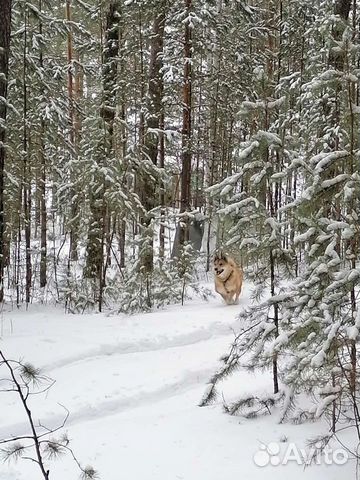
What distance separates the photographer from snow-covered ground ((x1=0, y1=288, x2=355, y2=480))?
4.32 meters

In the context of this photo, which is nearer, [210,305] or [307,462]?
[307,462]

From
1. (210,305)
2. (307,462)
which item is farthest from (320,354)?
(210,305)

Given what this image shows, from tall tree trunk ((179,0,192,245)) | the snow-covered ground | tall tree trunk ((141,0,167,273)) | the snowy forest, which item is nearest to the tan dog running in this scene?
the snowy forest

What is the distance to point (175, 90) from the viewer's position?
13.8m

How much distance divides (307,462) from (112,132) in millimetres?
8435

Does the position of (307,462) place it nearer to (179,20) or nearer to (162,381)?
(162,381)

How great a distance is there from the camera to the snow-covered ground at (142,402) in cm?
432

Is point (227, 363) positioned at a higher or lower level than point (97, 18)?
lower

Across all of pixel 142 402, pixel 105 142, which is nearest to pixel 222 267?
pixel 105 142

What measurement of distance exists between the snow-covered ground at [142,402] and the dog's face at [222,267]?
1.17m

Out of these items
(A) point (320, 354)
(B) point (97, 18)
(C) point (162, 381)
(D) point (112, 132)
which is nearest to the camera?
(A) point (320, 354)

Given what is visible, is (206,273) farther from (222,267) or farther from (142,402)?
(142,402)

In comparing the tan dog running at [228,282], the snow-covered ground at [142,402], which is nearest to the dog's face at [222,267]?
the tan dog running at [228,282]

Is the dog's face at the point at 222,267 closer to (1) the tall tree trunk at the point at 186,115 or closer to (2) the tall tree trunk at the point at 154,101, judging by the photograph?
(1) the tall tree trunk at the point at 186,115
